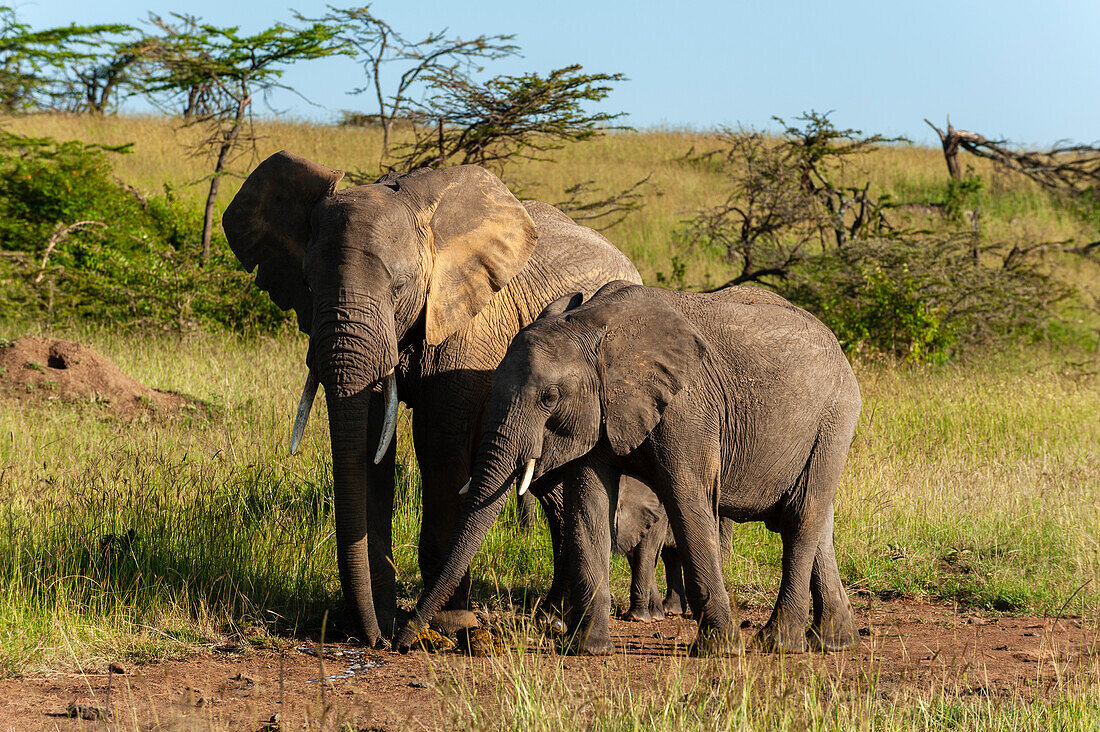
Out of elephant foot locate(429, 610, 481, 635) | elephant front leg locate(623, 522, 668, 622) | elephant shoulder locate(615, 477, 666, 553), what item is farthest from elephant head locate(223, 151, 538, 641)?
elephant front leg locate(623, 522, 668, 622)

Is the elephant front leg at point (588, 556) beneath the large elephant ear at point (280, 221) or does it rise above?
beneath

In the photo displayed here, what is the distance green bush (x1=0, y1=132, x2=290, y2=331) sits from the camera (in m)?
16.0

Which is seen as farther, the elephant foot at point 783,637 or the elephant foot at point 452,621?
the elephant foot at point 452,621

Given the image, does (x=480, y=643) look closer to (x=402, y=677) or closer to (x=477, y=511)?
(x=402, y=677)

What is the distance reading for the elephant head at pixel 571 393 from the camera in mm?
4918

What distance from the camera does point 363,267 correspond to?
16.9 feet

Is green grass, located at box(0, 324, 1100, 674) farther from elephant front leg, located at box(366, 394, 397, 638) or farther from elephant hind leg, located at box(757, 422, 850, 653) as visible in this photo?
elephant hind leg, located at box(757, 422, 850, 653)

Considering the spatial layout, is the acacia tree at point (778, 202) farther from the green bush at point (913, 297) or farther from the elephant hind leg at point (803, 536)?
the elephant hind leg at point (803, 536)

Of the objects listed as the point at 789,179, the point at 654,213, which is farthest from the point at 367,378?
the point at 654,213

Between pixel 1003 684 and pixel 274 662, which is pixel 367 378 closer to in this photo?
pixel 274 662

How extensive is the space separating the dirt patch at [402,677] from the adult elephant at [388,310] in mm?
484

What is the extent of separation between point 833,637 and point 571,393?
6.59 feet

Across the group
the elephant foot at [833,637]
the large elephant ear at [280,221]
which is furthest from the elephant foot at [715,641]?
the large elephant ear at [280,221]

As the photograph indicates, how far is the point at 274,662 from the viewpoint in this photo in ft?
17.7
